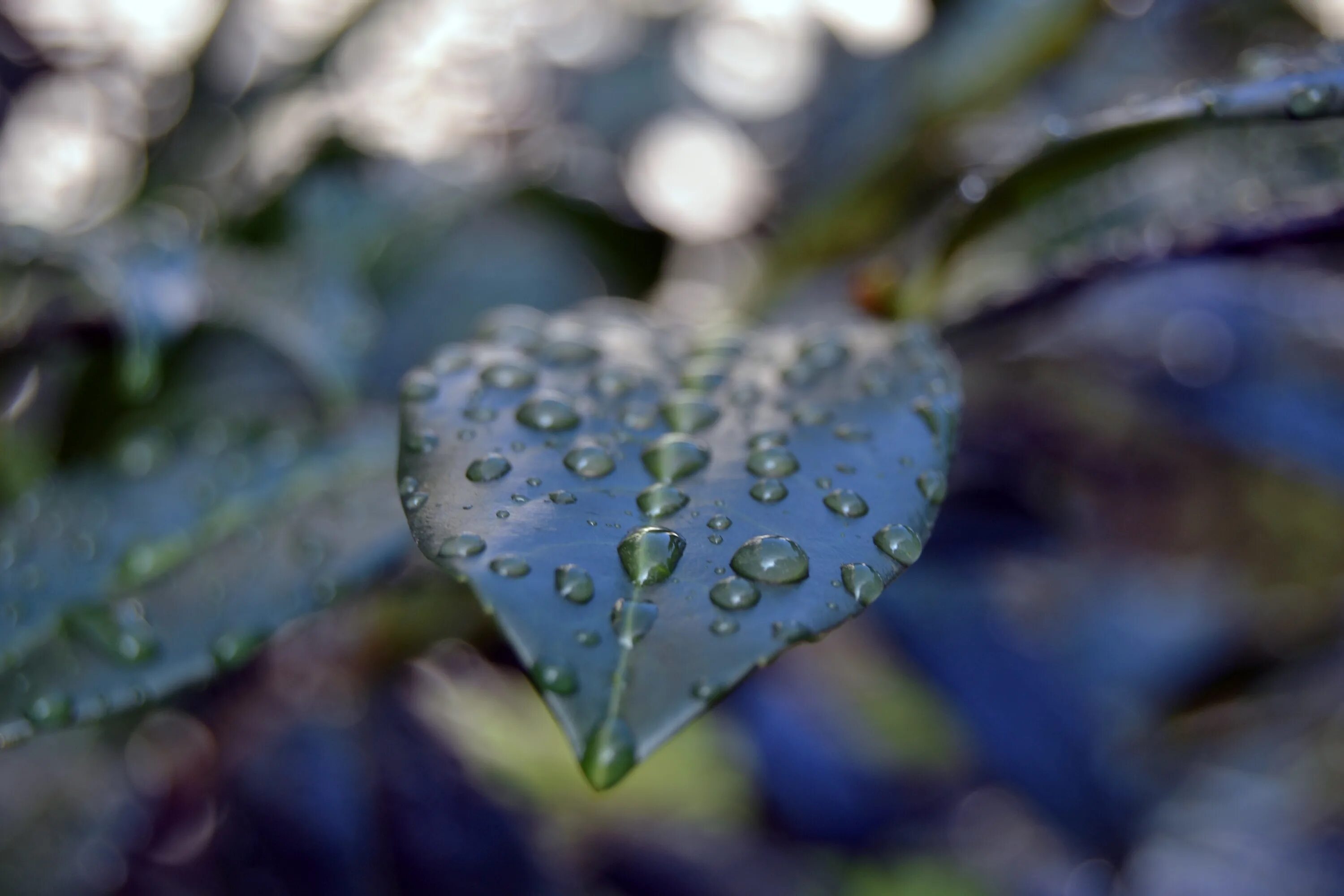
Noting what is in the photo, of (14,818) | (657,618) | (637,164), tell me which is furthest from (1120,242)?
(14,818)

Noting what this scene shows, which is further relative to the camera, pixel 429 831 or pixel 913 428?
pixel 429 831

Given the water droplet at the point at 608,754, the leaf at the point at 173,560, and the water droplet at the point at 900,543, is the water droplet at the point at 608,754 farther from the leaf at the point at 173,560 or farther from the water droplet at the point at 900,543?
the leaf at the point at 173,560

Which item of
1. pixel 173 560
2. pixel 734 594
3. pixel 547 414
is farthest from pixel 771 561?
pixel 173 560

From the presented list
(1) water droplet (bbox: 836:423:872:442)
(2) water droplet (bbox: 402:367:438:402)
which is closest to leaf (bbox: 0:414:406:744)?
(2) water droplet (bbox: 402:367:438:402)

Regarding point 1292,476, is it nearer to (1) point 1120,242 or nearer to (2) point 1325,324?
(2) point 1325,324

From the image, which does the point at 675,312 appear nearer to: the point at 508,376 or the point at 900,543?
the point at 508,376
